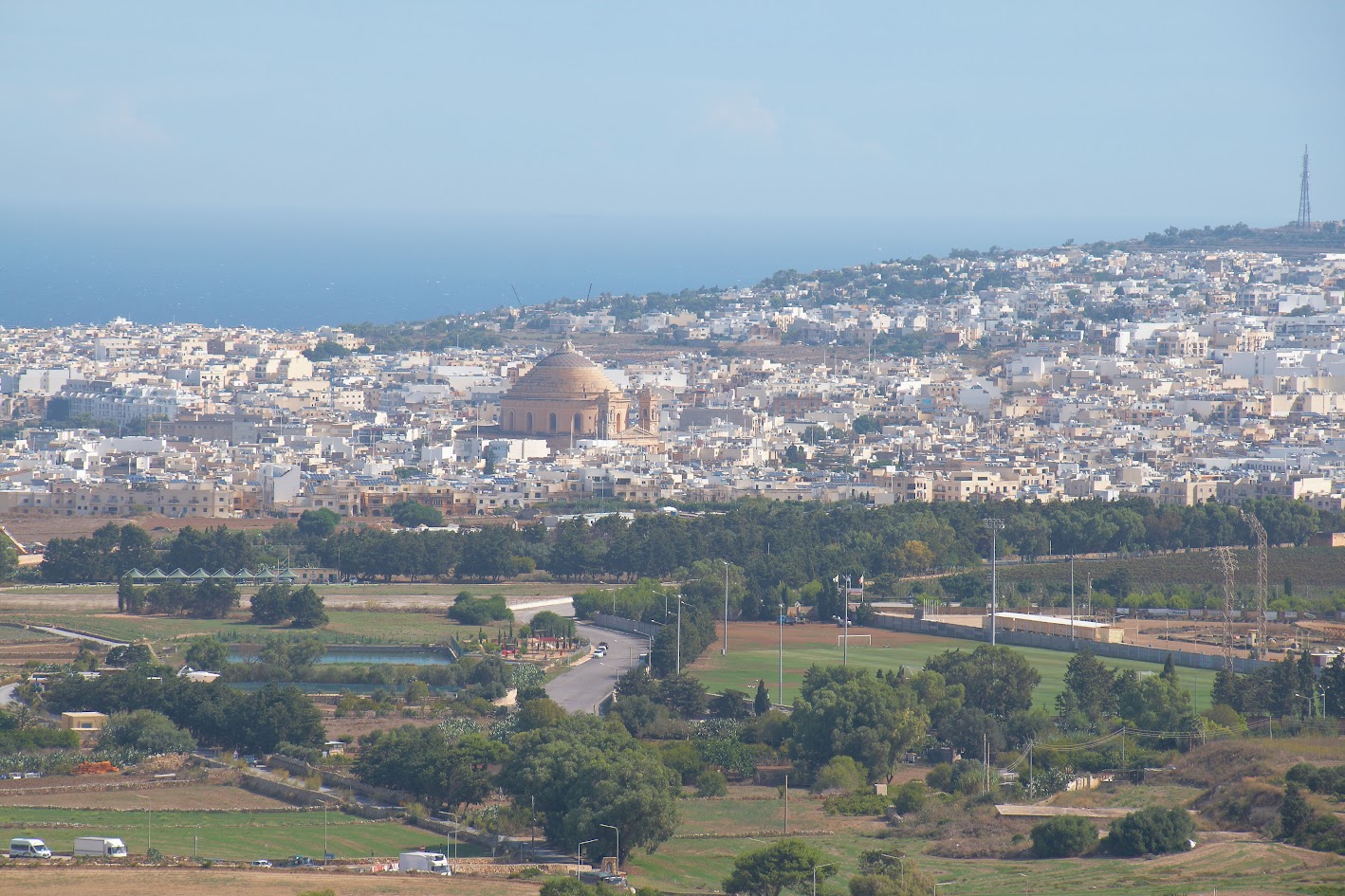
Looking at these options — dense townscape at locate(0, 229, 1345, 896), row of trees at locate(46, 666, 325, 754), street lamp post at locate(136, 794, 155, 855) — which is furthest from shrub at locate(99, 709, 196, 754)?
street lamp post at locate(136, 794, 155, 855)

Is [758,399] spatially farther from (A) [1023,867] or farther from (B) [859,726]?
(A) [1023,867]

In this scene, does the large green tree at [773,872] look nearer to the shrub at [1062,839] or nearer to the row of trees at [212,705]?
the shrub at [1062,839]

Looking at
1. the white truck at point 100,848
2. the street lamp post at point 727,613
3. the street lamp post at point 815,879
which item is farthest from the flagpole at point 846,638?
the white truck at point 100,848

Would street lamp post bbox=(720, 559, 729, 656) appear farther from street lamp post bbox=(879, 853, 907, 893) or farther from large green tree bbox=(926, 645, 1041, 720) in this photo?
street lamp post bbox=(879, 853, 907, 893)

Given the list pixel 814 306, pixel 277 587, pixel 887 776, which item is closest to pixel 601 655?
pixel 277 587

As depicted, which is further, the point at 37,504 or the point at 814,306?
the point at 814,306

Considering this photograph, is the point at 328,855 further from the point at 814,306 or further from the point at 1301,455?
the point at 814,306
